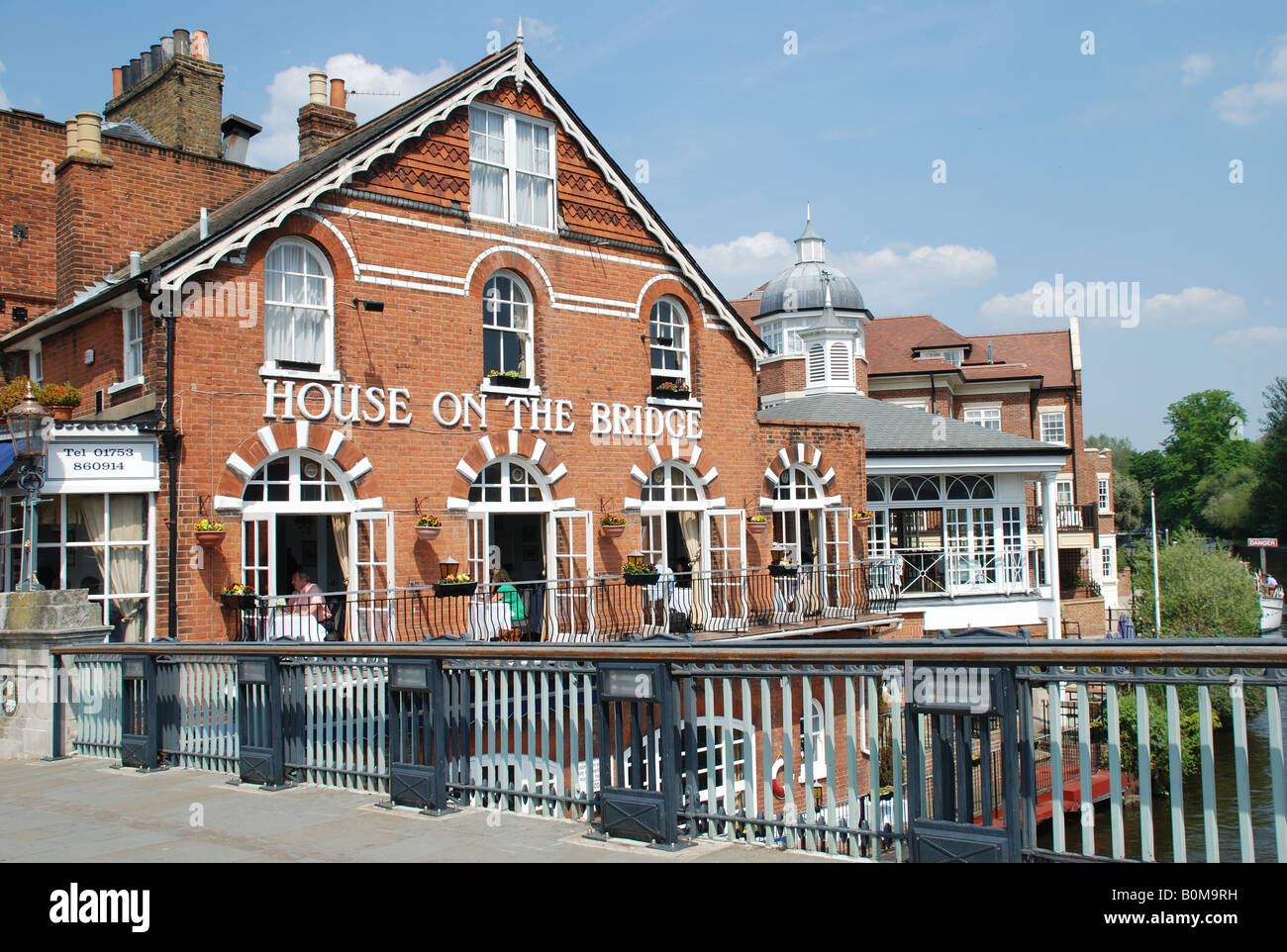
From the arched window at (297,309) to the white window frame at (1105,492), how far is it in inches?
1676

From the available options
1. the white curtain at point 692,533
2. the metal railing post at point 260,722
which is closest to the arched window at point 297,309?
the white curtain at point 692,533

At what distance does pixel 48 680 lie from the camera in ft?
38.3

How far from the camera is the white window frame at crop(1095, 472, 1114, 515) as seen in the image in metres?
52.1

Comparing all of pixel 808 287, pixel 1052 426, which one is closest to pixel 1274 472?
pixel 1052 426

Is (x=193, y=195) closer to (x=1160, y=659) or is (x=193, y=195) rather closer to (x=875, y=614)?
(x=875, y=614)

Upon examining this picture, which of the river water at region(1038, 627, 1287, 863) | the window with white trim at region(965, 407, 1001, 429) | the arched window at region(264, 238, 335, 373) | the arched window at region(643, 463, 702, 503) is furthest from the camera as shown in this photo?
the window with white trim at region(965, 407, 1001, 429)

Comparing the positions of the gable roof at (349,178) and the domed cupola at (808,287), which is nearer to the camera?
the gable roof at (349,178)

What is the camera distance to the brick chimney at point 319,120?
76.5 feet

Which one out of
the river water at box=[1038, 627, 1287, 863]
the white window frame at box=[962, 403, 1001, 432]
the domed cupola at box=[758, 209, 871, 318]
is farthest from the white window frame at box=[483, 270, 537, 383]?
the white window frame at box=[962, 403, 1001, 432]

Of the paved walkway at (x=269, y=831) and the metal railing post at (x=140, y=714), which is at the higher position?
the metal railing post at (x=140, y=714)

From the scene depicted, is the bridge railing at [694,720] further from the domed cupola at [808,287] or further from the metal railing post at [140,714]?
the domed cupola at [808,287]

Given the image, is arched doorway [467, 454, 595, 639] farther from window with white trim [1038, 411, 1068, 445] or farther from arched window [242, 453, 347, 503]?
window with white trim [1038, 411, 1068, 445]

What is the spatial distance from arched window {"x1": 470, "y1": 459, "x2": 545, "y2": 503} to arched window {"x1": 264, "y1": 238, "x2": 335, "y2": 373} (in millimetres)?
3319

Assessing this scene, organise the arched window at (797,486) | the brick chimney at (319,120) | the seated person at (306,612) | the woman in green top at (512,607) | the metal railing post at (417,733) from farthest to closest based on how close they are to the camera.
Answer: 1. the arched window at (797,486)
2. the brick chimney at (319,120)
3. the woman in green top at (512,607)
4. the seated person at (306,612)
5. the metal railing post at (417,733)
